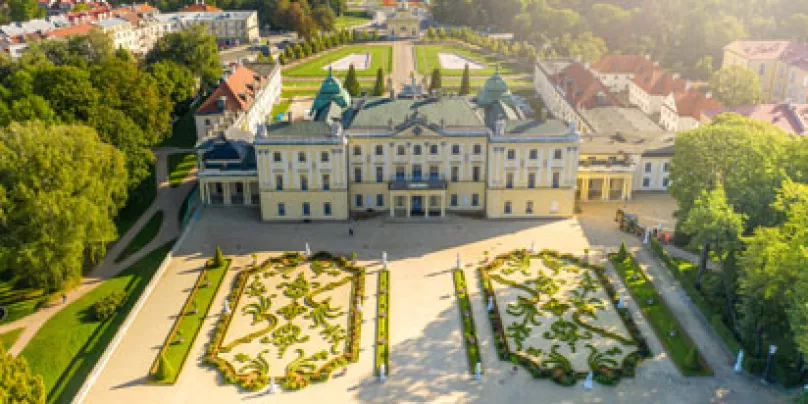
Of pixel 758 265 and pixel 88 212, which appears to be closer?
pixel 758 265

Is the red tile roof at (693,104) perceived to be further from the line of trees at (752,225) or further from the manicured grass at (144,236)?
the manicured grass at (144,236)

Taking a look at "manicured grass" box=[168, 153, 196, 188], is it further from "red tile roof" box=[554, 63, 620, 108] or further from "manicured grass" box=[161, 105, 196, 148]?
"red tile roof" box=[554, 63, 620, 108]

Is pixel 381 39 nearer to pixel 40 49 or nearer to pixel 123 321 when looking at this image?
pixel 40 49

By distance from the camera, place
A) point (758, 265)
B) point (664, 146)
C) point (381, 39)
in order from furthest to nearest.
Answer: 1. point (381, 39)
2. point (664, 146)
3. point (758, 265)

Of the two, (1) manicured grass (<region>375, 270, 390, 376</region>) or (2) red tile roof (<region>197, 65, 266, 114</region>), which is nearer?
(1) manicured grass (<region>375, 270, 390, 376</region>)

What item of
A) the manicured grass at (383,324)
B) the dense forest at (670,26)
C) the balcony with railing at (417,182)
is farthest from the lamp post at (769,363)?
the dense forest at (670,26)

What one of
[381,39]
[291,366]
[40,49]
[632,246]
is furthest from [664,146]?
[381,39]

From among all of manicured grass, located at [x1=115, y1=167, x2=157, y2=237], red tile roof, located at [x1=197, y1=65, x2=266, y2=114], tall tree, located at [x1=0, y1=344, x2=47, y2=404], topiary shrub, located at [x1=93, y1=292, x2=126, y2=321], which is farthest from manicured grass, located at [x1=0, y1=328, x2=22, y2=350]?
red tile roof, located at [x1=197, y1=65, x2=266, y2=114]

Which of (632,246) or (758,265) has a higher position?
(758,265)
